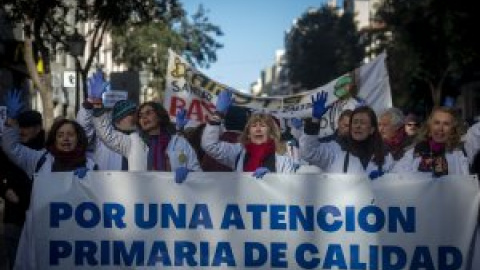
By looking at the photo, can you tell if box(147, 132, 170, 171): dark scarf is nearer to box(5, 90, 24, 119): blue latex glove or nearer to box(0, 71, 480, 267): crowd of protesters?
box(0, 71, 480, 267): crowd of protesters

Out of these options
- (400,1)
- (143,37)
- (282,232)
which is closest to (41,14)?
(282,232)

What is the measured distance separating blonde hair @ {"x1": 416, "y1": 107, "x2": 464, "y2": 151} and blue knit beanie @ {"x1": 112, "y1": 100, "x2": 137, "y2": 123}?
7.89 feet

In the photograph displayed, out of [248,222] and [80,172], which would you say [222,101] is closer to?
[248,222]

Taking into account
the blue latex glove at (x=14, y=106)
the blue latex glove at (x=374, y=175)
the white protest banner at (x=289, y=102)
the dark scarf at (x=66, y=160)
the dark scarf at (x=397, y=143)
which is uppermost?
the white protest banner at (x=289, y=102)

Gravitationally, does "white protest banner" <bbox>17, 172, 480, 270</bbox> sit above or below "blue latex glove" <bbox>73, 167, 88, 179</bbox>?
below

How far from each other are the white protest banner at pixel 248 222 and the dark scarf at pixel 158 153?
0.86 meters

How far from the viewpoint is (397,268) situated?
17.4ft

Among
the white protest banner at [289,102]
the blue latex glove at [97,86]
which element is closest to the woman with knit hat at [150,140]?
the blue latex glove at [97,86]

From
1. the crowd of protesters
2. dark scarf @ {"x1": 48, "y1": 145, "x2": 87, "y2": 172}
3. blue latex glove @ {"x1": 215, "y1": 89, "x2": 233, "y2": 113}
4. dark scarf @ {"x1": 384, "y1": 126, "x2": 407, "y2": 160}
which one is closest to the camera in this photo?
dark scarf @ {"x1": 48, "y1": 145, "x2": 87, "y2": 172}

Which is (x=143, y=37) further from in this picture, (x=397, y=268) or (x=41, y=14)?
(x=397, y=268)

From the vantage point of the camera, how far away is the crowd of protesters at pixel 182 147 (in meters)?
5.81

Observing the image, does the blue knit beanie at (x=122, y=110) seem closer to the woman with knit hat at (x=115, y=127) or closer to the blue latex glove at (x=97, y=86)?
the woman with knit hat at (x=115, y=127)

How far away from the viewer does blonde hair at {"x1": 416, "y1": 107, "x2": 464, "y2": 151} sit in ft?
19.8

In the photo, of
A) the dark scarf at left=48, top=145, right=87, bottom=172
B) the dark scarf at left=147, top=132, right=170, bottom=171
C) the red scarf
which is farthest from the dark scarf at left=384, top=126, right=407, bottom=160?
the dark scarf at left=48, top=145, right=87, bottom=172
